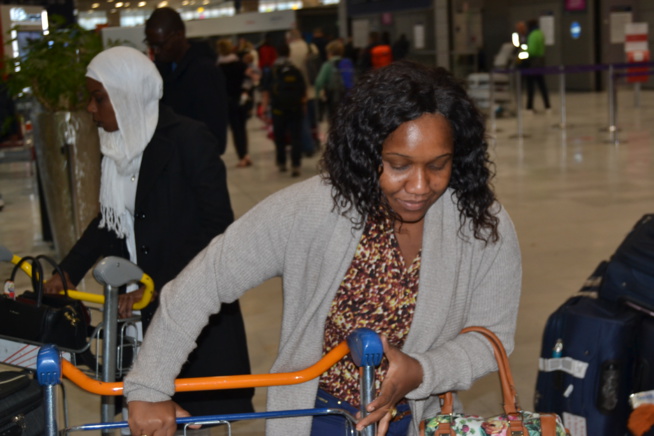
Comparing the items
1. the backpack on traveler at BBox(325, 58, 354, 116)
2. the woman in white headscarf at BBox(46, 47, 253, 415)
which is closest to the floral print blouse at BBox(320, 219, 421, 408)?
the woman in white headscarf at BBox(46, 47, 253, 415)

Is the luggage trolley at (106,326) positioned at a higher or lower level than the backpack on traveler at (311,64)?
lower

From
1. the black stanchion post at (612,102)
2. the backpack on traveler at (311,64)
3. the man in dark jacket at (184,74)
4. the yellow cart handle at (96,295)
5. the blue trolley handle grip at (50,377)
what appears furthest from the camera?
the backpack on traveler at (311,64)

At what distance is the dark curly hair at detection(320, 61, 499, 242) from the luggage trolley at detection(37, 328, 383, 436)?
0.34m

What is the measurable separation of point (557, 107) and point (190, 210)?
19.0m

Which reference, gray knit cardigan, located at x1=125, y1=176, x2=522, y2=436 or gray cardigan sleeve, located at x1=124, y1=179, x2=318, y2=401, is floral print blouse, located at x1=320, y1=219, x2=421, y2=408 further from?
gray cardigan sleeve, located at x1=124, y1=179, x2=318, y2=401

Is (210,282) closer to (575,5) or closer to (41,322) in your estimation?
(41,322)

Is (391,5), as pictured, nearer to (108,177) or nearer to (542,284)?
(542,284)

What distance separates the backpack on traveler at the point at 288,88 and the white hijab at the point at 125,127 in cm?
850

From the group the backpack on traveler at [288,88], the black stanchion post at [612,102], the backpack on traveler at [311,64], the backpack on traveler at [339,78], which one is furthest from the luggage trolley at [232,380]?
the backpack on traveler at [339,78]

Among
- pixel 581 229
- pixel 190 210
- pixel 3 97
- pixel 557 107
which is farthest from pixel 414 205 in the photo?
pixel 557 107

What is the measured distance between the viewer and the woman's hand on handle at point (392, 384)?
5.92 ft

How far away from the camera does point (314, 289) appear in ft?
6.72

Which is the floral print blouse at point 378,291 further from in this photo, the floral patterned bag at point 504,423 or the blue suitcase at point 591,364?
the blue suitcase at point 591,364

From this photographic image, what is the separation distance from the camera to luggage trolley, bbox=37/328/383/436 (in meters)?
1.70
